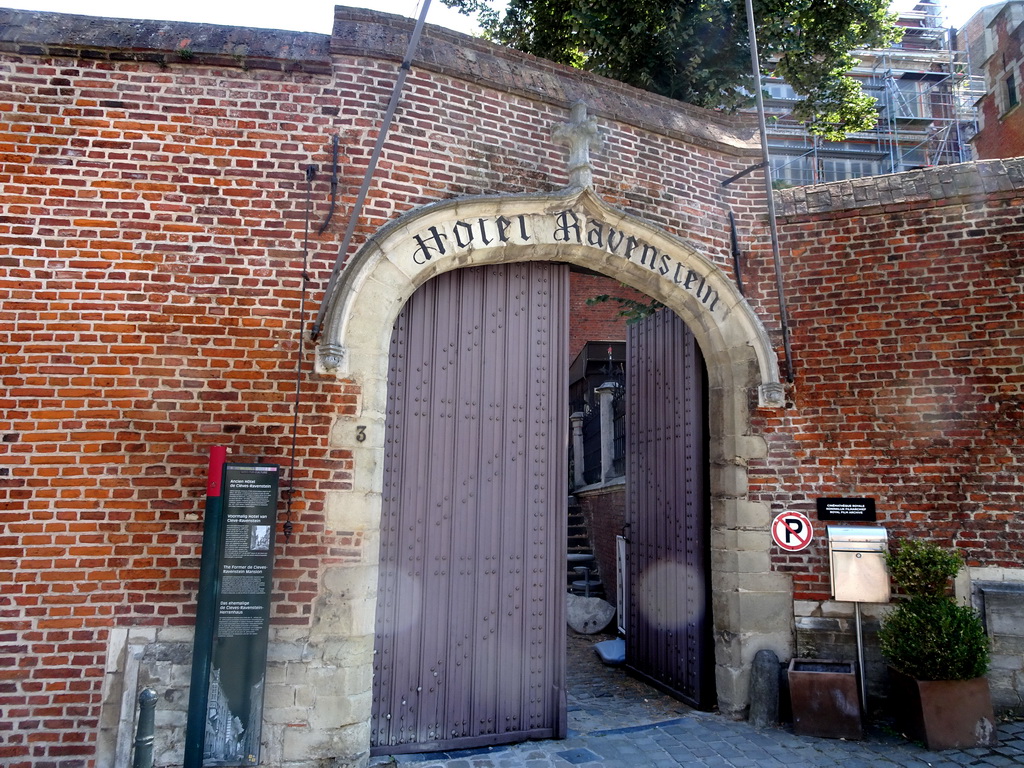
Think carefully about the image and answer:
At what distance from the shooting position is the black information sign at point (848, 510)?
20.6ft

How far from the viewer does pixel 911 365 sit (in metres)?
6.40

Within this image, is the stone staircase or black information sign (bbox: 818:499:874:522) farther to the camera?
the stone staircase

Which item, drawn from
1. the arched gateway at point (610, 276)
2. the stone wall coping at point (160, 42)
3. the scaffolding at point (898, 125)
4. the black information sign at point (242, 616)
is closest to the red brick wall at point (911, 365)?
the arched gateway at point (610, 276)

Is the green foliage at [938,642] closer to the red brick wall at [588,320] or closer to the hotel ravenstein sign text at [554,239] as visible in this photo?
the hotel ravenstein sign text at [554,239]

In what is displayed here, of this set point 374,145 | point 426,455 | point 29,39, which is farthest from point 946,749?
point 29,39

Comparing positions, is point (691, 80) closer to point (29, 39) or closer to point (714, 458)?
point (714, 458)

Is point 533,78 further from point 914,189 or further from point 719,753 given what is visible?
point 719,753

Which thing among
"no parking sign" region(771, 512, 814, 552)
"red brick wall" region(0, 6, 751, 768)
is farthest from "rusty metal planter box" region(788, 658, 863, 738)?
"red brick wall" region(0, 6, 751, 768)

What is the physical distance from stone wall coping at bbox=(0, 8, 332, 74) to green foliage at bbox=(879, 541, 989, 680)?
5.69 m

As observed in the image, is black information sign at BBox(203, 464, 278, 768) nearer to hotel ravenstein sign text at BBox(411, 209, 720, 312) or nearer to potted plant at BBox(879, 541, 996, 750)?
hotel ravenstein sign text at BBox(411, 209, 720, 312)

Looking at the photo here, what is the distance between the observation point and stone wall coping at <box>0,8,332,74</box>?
523 cm

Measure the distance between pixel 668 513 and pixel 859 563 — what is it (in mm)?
1896

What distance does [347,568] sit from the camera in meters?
5.09

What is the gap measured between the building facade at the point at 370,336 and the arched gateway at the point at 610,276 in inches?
0.9
